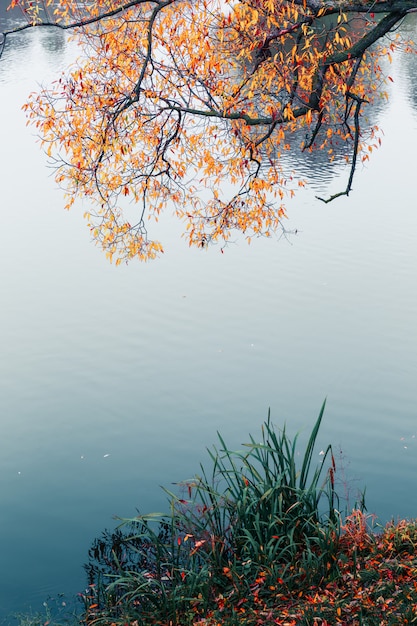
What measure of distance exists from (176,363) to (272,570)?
7586 millimetres

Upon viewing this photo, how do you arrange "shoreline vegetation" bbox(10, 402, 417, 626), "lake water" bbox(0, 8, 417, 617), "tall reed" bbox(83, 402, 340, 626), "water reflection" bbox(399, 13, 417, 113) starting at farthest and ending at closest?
"water reflection" bbox(399, 13, 417, 113), "lake water" bbox(0, 8, 417, 617), "tall reed" bbox(83, 402, 340, 626), "shoreline vegetation" bbox(10, 402, 417, 626)

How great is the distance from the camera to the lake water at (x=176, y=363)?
34.4 ft

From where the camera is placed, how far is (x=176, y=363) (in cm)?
1442

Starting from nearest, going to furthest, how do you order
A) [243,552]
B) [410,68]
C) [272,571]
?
[272,571] → [243,552] → [410,68]

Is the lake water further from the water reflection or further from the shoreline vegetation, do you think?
the water reflection

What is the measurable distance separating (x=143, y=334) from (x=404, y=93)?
2762cm

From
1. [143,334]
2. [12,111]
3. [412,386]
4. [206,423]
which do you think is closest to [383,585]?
[206,423]

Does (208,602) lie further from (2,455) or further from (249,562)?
(2,455)

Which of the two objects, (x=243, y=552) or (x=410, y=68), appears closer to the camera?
(x=243, y=552)

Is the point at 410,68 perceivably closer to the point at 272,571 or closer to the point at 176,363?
the point at 176,363

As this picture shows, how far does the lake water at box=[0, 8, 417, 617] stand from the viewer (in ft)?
34.4

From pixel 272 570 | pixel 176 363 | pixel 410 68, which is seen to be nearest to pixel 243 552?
pixel 272 570

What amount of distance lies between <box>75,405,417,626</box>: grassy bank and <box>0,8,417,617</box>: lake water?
1.79 meters

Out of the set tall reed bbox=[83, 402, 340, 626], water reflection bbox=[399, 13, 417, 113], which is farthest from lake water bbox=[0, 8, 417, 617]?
water reflection bbox=[399, 13, 417, 113]
